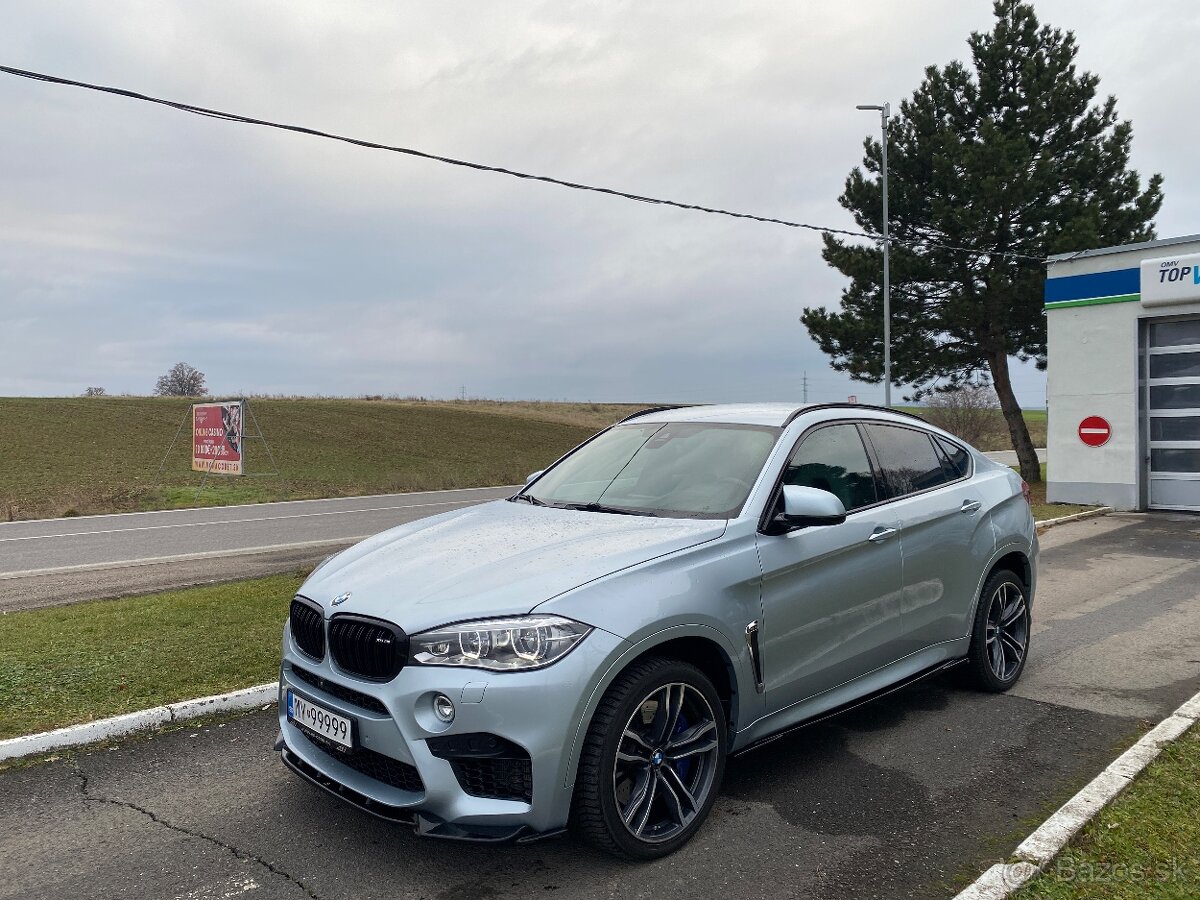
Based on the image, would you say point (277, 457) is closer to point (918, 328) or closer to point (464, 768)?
point (918, 328)

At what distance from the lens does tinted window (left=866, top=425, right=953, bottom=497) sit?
470cm

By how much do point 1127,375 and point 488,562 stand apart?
15875mm

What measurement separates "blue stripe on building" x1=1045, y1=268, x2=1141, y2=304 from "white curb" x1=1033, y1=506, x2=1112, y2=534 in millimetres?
3844

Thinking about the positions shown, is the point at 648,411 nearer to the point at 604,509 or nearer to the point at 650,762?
the point at 604,509

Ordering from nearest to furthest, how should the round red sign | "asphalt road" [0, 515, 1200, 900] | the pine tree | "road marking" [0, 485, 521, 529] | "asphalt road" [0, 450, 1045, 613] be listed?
1. "asphalt road" [0, 515, 1200, 900]
2. "asphalt road" [0, 450, 1045, 613]
3. the round red sign
4. "road marking" [0, 485, 521, 529]
5. the pine tree

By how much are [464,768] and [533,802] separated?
254 mm

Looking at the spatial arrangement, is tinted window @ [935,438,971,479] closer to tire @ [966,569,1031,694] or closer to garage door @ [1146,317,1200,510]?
tire @ [966,569,1031,694]

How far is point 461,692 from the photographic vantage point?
116 inches

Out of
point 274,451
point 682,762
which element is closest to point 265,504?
point 274,451

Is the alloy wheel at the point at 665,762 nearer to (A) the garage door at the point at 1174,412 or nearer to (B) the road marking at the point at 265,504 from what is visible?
(B) the road marking at the point at 265,504

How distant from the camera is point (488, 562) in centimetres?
340

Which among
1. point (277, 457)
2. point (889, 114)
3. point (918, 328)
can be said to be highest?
point (889, 114)

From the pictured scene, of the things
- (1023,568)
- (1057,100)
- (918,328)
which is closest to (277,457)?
(918,328)

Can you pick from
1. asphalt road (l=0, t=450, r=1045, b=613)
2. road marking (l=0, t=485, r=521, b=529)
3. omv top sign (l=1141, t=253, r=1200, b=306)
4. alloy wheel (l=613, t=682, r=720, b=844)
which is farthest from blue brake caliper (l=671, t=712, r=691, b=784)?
omv top sign (l=1141, t=253, r=1200, b=306)
